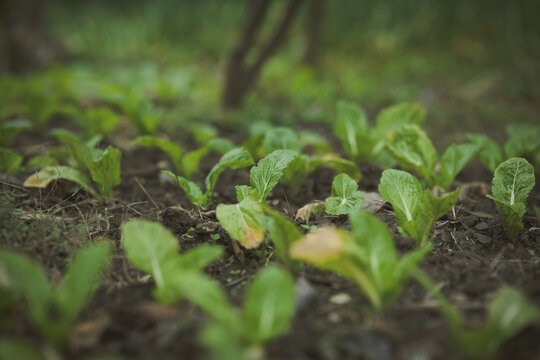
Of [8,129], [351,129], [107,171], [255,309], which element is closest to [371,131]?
[351,129]

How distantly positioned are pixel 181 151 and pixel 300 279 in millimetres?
1001

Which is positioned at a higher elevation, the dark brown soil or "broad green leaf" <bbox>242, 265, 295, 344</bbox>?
"broad green leaf" <bbox>242, 265, 295, 344</bbox>

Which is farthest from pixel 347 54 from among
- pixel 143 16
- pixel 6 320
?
pixel 6 320

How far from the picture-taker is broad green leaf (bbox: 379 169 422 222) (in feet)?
4.89

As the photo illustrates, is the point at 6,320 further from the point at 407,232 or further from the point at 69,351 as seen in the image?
the point at 407,232

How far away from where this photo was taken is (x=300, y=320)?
1.15 meters

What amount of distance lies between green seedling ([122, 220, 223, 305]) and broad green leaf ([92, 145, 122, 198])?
23.4 inches

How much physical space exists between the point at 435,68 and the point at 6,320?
460 cm

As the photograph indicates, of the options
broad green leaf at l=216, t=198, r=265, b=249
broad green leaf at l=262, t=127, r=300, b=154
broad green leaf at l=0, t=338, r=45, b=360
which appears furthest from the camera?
broad green leaf at l=262, t=127, r=300, b=154

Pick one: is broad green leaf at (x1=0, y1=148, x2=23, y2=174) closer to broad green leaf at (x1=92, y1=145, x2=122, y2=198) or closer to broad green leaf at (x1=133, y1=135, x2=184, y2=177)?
broad green leaf at (x1=92, y1=145, x2=122, y2=198)

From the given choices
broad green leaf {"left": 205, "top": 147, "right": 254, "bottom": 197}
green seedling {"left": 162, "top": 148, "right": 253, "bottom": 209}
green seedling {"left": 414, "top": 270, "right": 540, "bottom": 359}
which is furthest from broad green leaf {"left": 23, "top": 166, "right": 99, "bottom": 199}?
green seedling {"left": 414, "top": 270, "right": 540, "bottom": 359}

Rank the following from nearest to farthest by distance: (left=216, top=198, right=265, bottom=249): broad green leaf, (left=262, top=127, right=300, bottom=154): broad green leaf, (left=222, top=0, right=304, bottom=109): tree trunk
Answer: (left=216, top=198, right=265, bottom=249): broad green leaf → (left=262, top=127, right=300, bottom=154): broad green leaf → (left=222, top=0, right=304, bottom=109): tree trunk

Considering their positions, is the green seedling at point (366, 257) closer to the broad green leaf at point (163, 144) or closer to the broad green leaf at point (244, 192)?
the broad green leaf at point (244, 192)

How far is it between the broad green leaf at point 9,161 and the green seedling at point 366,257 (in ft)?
4.86
